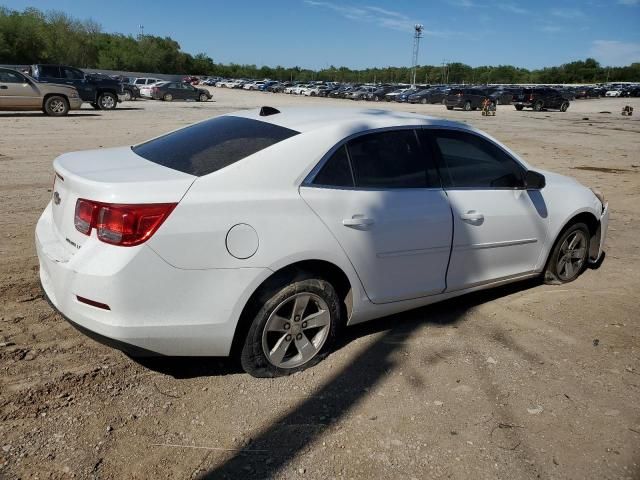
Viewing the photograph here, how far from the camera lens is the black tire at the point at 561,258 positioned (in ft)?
16.2

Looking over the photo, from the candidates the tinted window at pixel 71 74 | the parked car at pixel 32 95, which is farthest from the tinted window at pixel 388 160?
the tinted window at pixel 71 74

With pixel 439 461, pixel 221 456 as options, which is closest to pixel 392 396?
pixel 439 461

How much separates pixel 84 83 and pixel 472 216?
24229 mm

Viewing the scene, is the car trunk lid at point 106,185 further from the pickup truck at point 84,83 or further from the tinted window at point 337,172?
the pickup truck at point 84,83

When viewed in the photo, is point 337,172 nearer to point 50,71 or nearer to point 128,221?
point 128,221

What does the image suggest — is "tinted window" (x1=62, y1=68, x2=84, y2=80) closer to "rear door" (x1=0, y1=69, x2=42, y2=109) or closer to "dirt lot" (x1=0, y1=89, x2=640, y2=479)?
"rear door" (x1=0, y1=69, x2=42, y2=109)

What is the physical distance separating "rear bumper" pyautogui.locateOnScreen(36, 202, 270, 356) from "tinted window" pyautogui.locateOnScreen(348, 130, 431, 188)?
3.28ft

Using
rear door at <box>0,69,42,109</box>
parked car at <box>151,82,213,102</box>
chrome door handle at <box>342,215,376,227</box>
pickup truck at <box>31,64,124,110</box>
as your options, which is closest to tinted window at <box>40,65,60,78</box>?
pickup truck at <box>31,64,124,110</box>

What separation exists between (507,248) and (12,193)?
21.6 ft

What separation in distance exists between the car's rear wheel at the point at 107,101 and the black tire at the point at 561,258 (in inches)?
959

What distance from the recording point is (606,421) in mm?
3104

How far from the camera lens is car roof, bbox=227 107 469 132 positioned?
142 inches

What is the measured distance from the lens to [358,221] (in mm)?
3406

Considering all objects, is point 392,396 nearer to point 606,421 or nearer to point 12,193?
point 606,421
